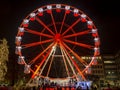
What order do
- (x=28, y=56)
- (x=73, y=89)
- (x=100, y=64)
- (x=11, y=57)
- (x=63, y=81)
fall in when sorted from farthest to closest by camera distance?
(x=100, y=64) < (x=28, y=56) < (x=11, y=57) < (x=63, y=81) < (x=73, y=89)

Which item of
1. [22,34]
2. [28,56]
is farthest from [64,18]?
[28,56]

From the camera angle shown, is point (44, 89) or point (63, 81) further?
point (63, 81)

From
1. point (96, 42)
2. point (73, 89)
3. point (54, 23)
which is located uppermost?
point (54, 23)

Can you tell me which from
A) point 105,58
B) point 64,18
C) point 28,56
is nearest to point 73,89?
point 64,18

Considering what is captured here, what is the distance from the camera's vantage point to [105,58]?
126 m

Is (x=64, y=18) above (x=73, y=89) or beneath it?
above

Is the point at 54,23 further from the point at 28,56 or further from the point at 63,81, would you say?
the point at 28,56

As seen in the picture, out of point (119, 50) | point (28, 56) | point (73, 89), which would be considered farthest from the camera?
point (119, 50)

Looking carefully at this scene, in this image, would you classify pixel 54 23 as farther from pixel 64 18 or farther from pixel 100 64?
pixel 100 64

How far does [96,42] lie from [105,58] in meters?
84.8

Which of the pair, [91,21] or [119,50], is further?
[119,50]

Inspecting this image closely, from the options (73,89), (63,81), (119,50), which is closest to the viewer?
(73,89)

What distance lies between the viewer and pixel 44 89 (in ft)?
111

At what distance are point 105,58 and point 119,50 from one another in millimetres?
13081
